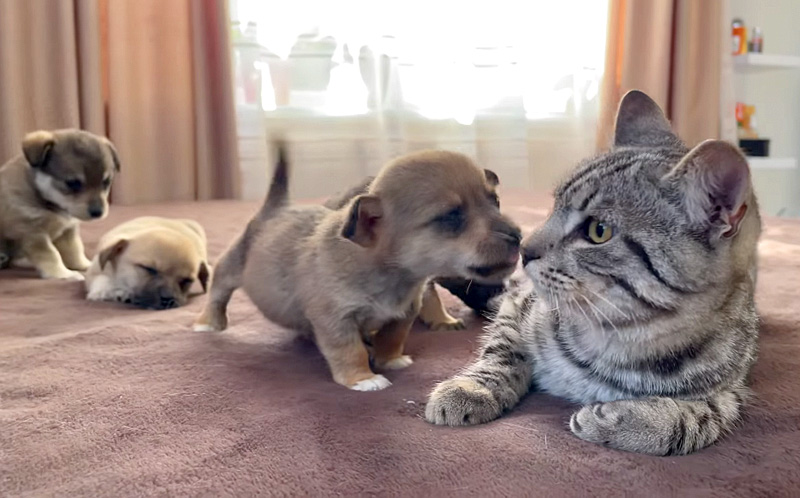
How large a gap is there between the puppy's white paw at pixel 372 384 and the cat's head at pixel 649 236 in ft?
0.98

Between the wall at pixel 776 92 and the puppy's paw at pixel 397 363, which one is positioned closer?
the puppy's paw at pixel 397 363

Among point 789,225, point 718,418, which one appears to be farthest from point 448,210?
point 789,225

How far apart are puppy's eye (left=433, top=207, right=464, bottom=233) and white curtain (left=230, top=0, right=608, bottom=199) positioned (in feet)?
6.90

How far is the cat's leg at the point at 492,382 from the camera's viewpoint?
3.19 ft

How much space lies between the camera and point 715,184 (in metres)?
0.90

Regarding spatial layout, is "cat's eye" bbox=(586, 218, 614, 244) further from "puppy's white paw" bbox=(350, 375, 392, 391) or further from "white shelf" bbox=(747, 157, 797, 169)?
"white shelf" bbox=(747, 157, 797, 169)

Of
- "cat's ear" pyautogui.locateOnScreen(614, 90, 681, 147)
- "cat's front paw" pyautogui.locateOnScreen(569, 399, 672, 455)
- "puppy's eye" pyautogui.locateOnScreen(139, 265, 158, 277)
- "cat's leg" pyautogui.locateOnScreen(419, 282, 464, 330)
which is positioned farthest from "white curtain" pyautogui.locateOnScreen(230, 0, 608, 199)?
"cat's front paw" pyautogui.locateOnScreen(569, 399, 672, 455)

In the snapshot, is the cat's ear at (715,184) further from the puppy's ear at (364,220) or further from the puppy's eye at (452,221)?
the puppy's ear at (364,220)

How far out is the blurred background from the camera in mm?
3043

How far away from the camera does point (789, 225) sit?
110 inches

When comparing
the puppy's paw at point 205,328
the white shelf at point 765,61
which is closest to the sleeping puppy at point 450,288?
the puppy's paw at point 205,328

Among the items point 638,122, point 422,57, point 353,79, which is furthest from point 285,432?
point 422,57

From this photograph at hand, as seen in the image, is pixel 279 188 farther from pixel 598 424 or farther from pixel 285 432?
pixel 598 424

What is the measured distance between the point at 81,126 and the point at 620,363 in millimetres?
2728
